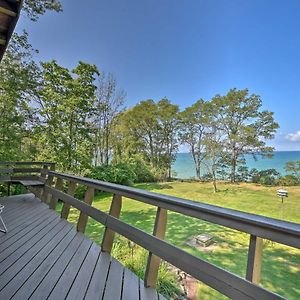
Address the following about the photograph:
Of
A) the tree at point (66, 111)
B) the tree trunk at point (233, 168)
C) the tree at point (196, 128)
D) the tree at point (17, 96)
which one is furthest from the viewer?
the tree at point (196, 128)

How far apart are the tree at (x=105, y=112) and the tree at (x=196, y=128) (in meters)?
5.23

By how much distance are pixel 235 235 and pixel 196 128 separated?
11161 millimetres

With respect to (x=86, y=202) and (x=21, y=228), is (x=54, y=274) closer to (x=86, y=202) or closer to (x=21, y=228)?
(x=86, y=202)

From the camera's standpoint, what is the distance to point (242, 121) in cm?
1497

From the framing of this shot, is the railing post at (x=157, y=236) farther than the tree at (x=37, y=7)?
No

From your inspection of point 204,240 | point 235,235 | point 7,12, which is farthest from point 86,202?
point 235,235

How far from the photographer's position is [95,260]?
201cm

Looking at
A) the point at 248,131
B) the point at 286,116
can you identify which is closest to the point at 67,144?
the point at 248,131

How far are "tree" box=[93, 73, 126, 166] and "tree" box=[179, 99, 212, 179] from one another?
523 centimetres

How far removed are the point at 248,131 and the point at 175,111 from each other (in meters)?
5.02

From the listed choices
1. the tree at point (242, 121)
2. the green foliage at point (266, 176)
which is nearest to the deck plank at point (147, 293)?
the tree at point (242, 121)

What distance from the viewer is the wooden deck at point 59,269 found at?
1.50 metres

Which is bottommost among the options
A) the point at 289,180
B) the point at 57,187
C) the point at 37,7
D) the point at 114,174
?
the point at 114,174

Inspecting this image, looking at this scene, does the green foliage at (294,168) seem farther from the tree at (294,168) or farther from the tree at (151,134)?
the tree at (151,134)
